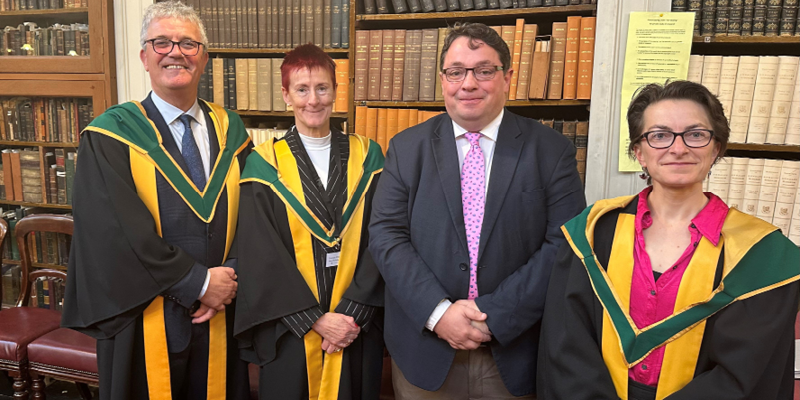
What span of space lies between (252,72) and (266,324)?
1.65m

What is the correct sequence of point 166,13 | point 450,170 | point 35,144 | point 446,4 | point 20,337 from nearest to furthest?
1. point 450,170
2. point 166,13
3. point 20,337
4. point 446,4
5. point 35,144

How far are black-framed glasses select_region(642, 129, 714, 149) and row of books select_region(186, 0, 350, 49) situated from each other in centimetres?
194

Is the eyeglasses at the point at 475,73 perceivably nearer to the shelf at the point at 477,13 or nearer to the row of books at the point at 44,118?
the shelf at the point at 477,13

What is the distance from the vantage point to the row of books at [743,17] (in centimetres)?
234

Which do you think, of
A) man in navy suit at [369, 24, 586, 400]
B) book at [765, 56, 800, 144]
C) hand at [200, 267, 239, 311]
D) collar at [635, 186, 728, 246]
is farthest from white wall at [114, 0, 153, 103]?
book at [765, 56, 800, 144]

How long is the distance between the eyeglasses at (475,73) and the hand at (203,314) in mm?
1116

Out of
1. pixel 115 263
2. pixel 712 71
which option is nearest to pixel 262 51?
pixel 115 263

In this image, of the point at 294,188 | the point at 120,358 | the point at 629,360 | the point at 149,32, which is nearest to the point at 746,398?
the point at 629,360

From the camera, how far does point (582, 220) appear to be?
1.44 meters

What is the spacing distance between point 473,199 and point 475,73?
367mm

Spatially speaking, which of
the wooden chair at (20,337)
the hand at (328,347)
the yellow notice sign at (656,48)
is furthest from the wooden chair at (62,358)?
the yellow notice sign at (656,48)

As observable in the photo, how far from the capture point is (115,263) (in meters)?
1.77

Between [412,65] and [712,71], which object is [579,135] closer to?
[712,71]

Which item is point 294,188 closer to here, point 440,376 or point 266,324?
point 266,324
